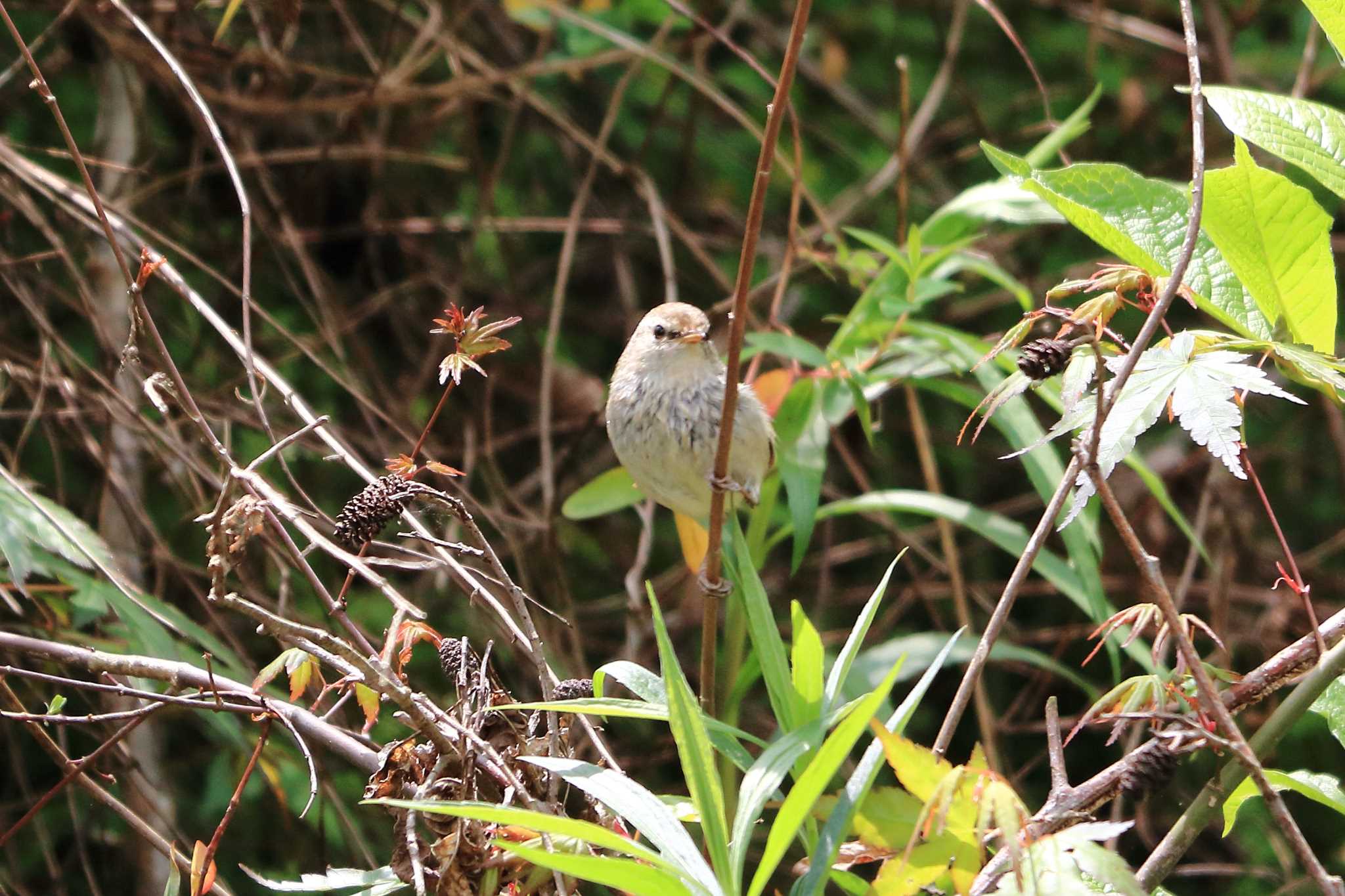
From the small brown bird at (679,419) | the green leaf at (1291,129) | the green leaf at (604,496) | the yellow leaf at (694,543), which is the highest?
the green leaf at (1291,129)

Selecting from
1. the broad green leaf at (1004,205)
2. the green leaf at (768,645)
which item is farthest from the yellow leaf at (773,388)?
the green leaf at (768,645)

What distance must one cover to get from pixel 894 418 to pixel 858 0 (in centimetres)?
151

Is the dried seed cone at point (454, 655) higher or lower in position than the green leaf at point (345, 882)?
higher

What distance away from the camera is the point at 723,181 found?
174 inches

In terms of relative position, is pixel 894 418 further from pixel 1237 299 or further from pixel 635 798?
pixel 635 798

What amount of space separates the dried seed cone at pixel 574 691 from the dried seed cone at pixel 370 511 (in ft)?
0.97

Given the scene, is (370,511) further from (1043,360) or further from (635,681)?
(1043,360)

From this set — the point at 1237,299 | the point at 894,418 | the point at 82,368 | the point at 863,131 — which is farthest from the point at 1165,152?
the point at 82,368

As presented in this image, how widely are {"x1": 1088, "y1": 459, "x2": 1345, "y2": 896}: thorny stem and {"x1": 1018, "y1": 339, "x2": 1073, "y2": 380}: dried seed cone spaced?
0.33 ft

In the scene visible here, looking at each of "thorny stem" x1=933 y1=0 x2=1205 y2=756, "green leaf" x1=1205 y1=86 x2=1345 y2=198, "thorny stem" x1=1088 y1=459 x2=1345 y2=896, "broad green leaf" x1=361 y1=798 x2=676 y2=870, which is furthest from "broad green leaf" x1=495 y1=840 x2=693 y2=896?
"green leaf" x1=1205 y1=86 x2=1345 y2=198

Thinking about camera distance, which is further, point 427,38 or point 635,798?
point 427,38

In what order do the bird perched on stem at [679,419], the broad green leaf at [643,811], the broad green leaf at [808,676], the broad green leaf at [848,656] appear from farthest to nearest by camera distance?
the bird perched on stem at [679,419] < the broad green leaf at [808,676] < the broad green leaf at [848,656] < the broad green leaf at [643,811]

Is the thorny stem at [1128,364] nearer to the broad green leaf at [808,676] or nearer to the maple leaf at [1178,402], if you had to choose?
the maple leaf at [1178,402]

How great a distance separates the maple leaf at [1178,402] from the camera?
1272mm
